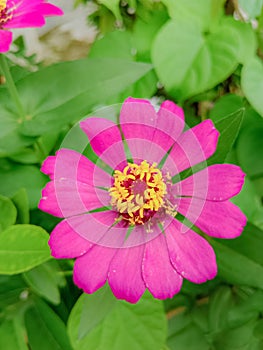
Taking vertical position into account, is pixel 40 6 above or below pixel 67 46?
above

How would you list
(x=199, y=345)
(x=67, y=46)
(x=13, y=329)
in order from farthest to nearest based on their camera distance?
1. (x=67, y=46)
2. (x=199, y=345)
3. (x=13, y=329)

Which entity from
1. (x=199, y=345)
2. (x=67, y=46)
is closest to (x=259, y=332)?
(x=199, y=345)

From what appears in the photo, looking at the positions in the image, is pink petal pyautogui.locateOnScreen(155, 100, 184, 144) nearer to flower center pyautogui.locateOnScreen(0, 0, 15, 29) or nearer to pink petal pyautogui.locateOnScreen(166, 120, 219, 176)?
pink petal pyautogui.locateOnScreen(166, 120, 219, 176)

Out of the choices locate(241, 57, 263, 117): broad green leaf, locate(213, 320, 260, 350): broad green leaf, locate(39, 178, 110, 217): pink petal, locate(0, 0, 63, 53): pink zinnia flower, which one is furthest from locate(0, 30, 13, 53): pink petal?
locate(213, 320, 260, 350): broad green leaf

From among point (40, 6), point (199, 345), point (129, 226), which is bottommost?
point (199, 345)

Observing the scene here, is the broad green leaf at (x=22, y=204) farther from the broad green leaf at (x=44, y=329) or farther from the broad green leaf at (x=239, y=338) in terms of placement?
the broad green leaf at (x=239, y=338)

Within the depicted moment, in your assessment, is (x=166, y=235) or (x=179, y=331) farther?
(x=179, y=331)

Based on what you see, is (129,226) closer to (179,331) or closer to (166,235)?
(166,235)
